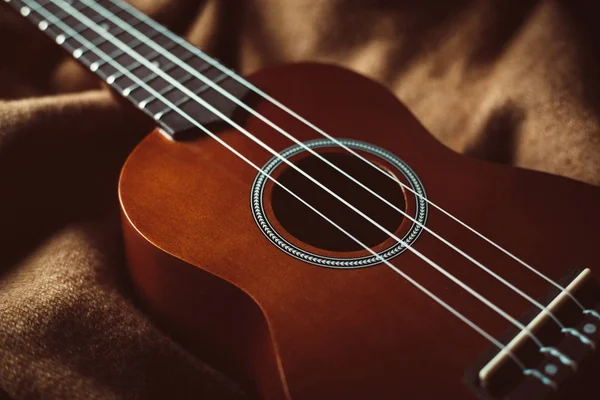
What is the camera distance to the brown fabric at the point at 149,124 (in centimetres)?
64

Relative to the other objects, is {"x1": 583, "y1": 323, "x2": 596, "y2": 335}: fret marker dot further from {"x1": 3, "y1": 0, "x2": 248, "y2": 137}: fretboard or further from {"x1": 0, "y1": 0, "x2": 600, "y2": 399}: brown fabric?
{"x1": 3, "y1": 0, "x2": 248, "y2": 137}: fretboard

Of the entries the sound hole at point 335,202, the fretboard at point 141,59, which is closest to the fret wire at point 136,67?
the fretboard at point 141,59

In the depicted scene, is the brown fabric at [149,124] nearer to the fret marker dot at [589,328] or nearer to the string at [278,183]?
the string at [278,183]

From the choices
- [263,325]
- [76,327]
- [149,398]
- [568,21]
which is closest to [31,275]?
[76,327]

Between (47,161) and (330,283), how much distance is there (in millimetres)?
437

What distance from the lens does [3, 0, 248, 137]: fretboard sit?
739mm

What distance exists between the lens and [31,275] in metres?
0.69

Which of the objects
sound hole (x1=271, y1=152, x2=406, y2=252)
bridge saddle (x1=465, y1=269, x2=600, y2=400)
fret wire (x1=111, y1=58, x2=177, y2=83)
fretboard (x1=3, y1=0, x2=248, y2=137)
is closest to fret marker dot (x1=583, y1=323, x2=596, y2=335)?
bridge saddle (x1=465, y1=269, x2=600, y2=400)

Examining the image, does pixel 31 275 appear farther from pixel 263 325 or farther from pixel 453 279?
pixel 453 279

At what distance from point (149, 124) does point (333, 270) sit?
16.0 inches

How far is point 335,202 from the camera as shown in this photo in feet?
2.56

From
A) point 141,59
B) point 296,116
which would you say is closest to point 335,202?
point 296,116

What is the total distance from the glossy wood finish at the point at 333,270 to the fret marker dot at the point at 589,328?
0.05m

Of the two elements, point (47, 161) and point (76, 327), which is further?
point (47, 161)
